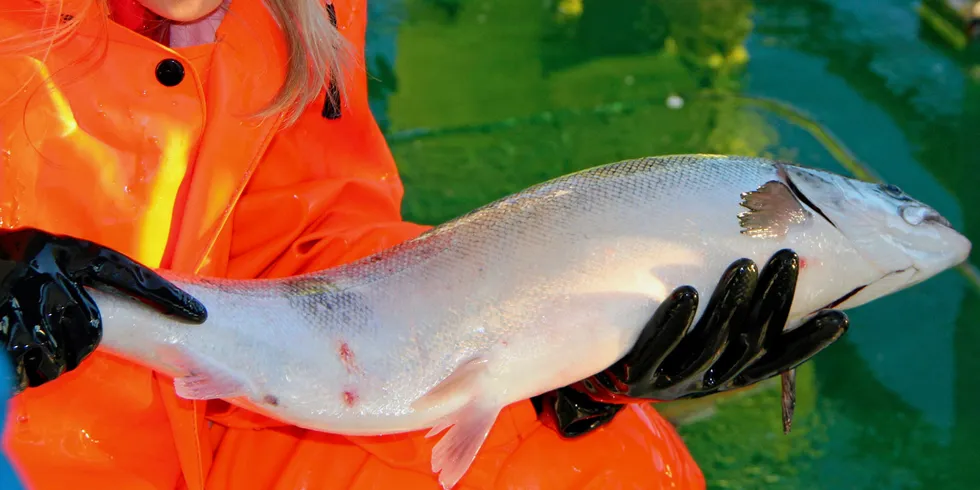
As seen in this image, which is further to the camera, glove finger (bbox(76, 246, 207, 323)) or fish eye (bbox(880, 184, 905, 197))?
fish eye (bbox(880, 184, 905, 197))

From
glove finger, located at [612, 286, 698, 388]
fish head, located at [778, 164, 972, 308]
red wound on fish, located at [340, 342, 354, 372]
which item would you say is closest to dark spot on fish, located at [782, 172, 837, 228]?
fish head, located at [778, 164, 972, 308]

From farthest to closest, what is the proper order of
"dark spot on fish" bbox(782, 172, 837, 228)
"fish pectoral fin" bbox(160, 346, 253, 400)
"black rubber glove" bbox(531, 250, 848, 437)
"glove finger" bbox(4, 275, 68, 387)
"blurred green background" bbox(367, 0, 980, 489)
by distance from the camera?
"blurred green background" bbox(367, 0, 980, 489) → "dark spot on fish" bbox(782, 172, 837, 228) → "black rubber glove" bbox(531, 250, 848, 437) → "fish pectoral fin" bbox(160, 346, 253, 400) → "glove finger" bbox(4, 275, 68, 387)

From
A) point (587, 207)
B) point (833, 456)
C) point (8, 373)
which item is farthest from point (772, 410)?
point (8, 373)

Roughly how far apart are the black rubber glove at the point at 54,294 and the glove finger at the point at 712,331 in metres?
0.85

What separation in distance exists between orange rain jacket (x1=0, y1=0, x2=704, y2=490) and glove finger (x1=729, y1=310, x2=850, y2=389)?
0.26 meters

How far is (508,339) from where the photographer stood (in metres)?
1.47

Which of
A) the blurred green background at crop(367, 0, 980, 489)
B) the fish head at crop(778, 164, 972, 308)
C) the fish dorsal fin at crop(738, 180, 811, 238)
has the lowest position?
the blurred green background at crop(367, 0, 980, 489)

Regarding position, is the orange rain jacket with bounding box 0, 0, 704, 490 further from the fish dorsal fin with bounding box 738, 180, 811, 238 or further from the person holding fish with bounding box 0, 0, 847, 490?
the fish dorsal fin with bounding box 738, 180, 811, 238

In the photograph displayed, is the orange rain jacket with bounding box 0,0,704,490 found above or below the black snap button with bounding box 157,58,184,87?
below

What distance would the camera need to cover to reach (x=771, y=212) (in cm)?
155

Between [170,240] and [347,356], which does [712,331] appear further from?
[170,240]

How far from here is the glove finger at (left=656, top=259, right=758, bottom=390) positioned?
4.86 ft

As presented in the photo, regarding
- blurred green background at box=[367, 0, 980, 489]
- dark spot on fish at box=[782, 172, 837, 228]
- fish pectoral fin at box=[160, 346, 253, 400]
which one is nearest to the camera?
fish pectoral fin at box=[160, 346, 253, 400]

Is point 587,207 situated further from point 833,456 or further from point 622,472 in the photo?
point 833,456
